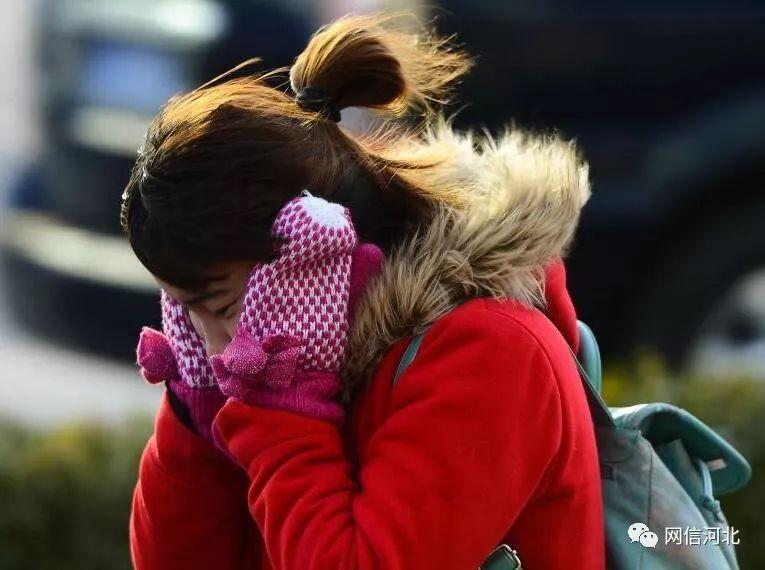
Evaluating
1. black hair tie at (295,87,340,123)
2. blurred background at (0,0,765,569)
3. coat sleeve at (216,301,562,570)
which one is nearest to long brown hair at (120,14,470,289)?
black hair tie at (295,87,340,123)

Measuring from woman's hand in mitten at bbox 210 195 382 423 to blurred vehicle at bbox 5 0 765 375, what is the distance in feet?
9.14

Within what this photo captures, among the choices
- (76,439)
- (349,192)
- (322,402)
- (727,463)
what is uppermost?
(349,192)

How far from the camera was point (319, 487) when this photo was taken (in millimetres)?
1677

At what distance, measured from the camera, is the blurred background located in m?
4.51

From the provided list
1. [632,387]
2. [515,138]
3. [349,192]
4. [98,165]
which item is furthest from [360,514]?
[98,165]

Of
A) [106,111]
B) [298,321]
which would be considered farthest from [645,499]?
[106,111]

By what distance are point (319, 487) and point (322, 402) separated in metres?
0.12

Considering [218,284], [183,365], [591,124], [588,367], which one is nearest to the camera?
[218,284]

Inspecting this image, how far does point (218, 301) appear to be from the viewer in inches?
70.1

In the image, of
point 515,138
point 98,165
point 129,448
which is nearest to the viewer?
point 515,138

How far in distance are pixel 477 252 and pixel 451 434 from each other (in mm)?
252

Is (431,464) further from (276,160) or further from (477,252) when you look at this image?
(276,160)

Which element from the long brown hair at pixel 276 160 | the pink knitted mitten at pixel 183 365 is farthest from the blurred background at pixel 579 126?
the pink knitted mitten at pixel 183 365

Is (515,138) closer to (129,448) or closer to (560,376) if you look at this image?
(560,376)
